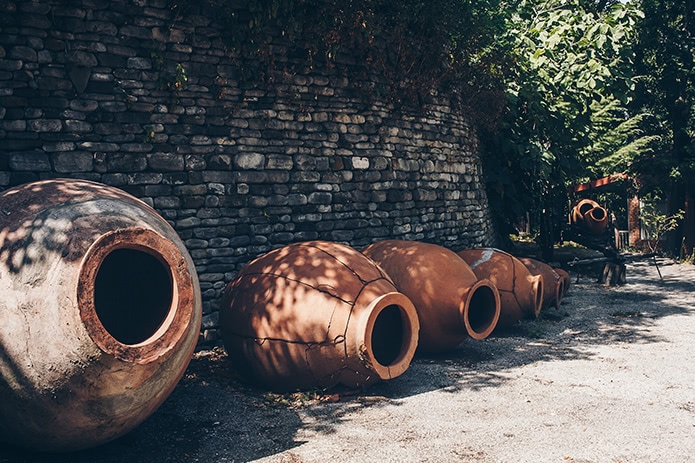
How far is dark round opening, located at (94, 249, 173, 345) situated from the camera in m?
4.12

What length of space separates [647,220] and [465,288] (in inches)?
494

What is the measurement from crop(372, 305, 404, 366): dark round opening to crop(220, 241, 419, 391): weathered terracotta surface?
0.04 ft

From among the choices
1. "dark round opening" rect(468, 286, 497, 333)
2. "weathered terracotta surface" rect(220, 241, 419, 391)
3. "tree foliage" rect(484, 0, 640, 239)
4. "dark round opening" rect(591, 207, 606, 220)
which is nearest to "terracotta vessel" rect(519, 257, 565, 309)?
"dark round opening" rect(468, 286, 497, 333)

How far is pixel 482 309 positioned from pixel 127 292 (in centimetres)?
353

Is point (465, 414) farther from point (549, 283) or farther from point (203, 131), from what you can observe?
point (549, 283)

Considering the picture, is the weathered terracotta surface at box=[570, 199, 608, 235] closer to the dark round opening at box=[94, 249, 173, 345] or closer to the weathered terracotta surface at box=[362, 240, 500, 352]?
the weathered terracotta surface at box=[362, 240, 500, 352]

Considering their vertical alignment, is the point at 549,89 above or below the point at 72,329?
above

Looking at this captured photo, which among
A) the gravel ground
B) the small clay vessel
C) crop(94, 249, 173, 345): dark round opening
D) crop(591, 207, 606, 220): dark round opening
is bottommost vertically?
the gravel ground

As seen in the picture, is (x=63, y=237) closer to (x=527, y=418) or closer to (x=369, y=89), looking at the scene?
(x=527, y=418)

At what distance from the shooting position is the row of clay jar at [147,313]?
3.22m

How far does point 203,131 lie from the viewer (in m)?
→ 6.09

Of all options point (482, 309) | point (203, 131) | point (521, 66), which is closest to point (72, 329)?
point (203, 131)

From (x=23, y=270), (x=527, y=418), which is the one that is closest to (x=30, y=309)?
(x=23, y=270)

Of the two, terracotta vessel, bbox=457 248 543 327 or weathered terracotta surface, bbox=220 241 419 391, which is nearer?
weathered terracotta surface, bbox=220 241 419 391
